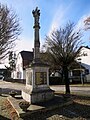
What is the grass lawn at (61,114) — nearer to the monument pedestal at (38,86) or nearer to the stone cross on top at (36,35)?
the monument pedestal at (38,86)

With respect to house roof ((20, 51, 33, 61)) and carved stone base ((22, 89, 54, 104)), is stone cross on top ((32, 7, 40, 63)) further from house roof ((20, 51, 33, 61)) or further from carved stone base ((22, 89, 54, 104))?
house roof ((20, 51, 33, 61))

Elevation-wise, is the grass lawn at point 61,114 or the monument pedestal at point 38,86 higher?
the monument pedestal at point 38,86

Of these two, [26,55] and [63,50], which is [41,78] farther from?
[26,55]

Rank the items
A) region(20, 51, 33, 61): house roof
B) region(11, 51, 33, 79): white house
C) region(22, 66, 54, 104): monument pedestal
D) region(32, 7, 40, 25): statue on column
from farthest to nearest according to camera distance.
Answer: region(20, 51, 33, 61): house roof
region(11, 51, 33, 79): white house
region(32, 7, 40, 25): statue on column
region(22, 66, 54, 104): monument pedestal

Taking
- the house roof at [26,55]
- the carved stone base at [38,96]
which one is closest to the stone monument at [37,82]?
the carved stone base at [38,96]

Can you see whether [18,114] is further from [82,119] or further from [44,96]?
[44,96]

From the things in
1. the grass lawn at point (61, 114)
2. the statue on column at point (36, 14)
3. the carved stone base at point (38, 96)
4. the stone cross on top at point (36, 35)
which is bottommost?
the grass lawn at point (61, 114)

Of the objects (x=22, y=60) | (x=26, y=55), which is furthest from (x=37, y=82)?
(x=26, y=55)

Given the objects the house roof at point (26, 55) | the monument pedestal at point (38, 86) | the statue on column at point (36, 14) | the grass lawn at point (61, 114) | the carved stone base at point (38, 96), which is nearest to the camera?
the grass lawn at point (61, 114)

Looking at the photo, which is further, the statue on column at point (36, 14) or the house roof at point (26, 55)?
the house roof at point (26, 55)

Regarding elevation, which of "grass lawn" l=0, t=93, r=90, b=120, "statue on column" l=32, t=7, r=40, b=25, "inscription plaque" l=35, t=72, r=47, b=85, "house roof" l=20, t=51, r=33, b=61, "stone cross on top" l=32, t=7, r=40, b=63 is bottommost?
"grass lawn" l=0, t=93, r=90, b=120

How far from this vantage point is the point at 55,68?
68.9 feet

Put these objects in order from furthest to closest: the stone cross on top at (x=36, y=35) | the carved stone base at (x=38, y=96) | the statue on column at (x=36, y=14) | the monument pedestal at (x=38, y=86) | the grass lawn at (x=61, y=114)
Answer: the statue on column at (x=36, y=14) → the stone cross on top at (x=36, y=35) → the monument pedestal at (x=38, y=86) → the carved stone base at (x=38, y=96) → the grass lawn at (x=61, y=114)

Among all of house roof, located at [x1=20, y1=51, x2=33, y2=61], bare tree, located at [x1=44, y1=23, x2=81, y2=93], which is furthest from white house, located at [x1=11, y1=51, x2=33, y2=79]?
bare tree, located at [x1=44, y1=23, x2=81, y2=93]
